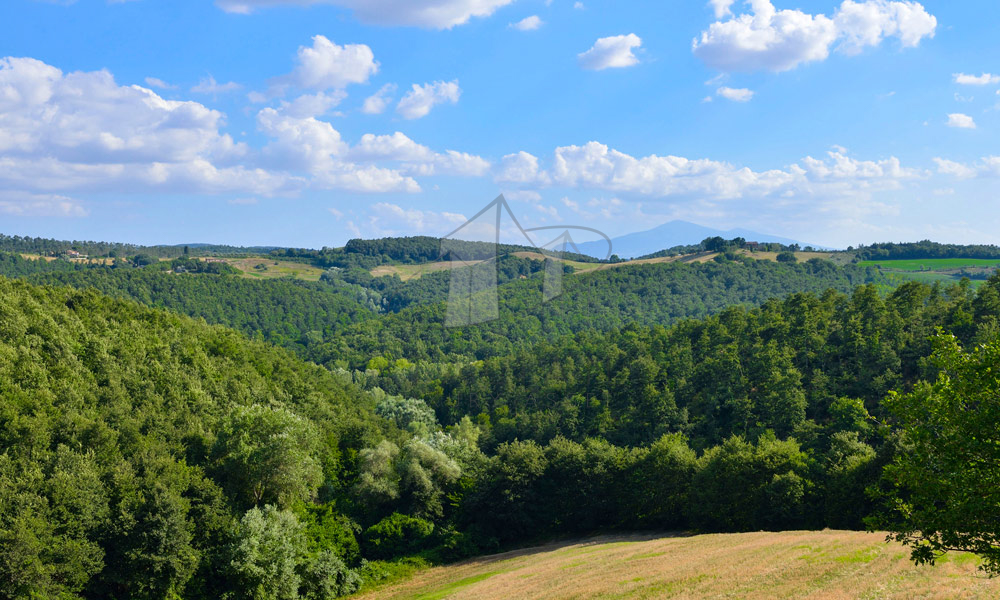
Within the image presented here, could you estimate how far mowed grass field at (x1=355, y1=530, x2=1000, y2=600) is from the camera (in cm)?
2481

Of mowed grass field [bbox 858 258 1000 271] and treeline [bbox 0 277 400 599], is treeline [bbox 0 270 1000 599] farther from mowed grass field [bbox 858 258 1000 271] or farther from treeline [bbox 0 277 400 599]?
mowed grass field [bbox 858 258 1000 271]

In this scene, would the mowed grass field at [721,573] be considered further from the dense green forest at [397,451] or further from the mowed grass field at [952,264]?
the mowed grass field at [952,264]

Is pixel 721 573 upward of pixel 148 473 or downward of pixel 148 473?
downward

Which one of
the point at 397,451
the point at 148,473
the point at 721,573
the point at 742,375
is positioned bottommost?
the point at 397,451

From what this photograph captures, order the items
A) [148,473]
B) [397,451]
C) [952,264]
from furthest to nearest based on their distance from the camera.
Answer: [952,264], [397,451], [148,473]

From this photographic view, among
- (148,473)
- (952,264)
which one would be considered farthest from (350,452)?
(952,264)

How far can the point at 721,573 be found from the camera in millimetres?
30781

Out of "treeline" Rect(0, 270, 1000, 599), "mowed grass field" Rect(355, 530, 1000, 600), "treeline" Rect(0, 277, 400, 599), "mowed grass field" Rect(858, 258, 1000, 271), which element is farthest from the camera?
"mowed grass field" Rect(858, 258, 1000, 271)

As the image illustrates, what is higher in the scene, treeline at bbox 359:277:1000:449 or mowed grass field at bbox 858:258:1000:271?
mowed grass field at bbox 858:258:1000:271

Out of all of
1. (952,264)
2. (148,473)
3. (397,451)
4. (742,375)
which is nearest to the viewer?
(148,473)

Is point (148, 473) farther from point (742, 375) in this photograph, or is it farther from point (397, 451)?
point (742, 375)

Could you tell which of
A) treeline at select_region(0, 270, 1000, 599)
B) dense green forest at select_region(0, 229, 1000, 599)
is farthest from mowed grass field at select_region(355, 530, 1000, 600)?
treeline at select_region(0, 270, 1000, 599)

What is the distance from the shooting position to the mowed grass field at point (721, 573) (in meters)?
24.8

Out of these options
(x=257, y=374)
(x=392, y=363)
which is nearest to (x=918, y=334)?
(x=257, y=374)
